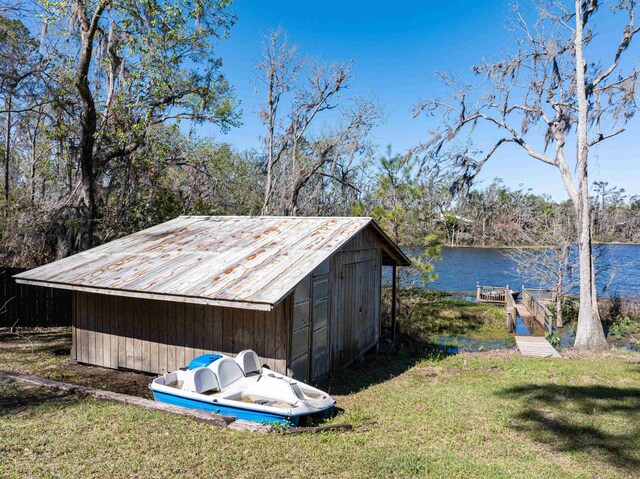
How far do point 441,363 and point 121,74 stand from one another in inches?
515

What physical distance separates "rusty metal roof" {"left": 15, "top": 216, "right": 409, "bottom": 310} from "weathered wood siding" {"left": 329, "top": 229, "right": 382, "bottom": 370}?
2.18 ft

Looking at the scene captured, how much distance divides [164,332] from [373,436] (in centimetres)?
485

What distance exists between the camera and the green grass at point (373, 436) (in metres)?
4.82

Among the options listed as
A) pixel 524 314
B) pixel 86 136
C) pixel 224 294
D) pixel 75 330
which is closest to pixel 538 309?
pixel 524 314

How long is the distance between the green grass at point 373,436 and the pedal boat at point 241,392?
38 cm

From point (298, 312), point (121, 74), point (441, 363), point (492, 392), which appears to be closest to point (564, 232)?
point (441, 363)

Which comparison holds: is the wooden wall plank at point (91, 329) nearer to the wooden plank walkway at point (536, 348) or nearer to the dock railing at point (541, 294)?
the wooden plank walkway at point (536, 348)

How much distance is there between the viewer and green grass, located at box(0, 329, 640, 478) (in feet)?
15.8

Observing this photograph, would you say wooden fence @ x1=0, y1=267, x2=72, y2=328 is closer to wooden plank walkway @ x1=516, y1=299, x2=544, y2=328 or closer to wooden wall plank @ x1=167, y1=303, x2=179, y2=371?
wooden wall plank @ x1=167, y1=303, x2=179, y2=371

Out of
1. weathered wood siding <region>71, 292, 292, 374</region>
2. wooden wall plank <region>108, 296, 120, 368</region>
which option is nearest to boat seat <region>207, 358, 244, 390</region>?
weathered wood siding <region>71, 292, 292, 374</region>

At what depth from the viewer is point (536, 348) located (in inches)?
542

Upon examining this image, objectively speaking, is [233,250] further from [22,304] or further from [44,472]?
[22,304]

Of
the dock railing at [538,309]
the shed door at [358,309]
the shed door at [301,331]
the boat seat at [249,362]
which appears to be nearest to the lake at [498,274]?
the dock railing at [538,309]

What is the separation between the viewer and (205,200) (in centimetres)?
2238
